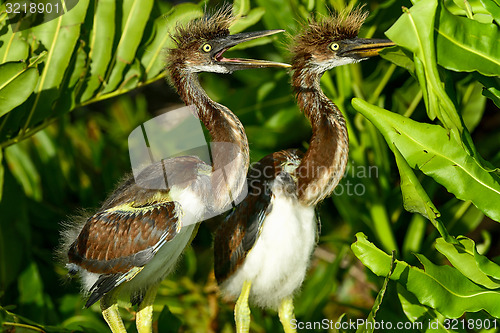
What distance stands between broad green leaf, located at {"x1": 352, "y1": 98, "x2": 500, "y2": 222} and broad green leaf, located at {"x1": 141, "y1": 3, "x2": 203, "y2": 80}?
0.97m

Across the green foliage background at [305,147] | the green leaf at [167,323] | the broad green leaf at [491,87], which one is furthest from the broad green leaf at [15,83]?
the broad green leaf at [491,87]

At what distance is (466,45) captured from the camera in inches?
58.9

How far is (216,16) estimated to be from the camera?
6.77 feet

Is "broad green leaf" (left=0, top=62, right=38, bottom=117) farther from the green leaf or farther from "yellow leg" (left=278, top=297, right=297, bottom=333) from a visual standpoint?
"yellow leg" (left=278, top=297, right=297, bottom=333)

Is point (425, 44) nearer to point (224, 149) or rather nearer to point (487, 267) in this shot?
point (487, 267)

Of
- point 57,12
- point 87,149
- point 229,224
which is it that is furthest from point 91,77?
point 87,149

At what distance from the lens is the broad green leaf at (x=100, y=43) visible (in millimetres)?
2188

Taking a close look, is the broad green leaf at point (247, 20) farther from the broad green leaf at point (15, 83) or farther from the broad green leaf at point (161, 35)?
the broad green leaf at point (15, 83)

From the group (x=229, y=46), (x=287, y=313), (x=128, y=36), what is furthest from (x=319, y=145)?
(x=128, y=36)

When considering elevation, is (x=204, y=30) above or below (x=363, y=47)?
above

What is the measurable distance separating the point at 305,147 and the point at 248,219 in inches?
30.8

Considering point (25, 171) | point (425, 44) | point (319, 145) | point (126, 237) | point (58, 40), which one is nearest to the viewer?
point (425, 44)

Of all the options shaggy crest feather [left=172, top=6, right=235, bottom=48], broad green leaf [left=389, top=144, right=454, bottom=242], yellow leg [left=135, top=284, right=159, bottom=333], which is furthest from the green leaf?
broad green leaf [left=389, top=144, right=454, bottom=242]

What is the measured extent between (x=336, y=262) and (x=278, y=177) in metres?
0.63
